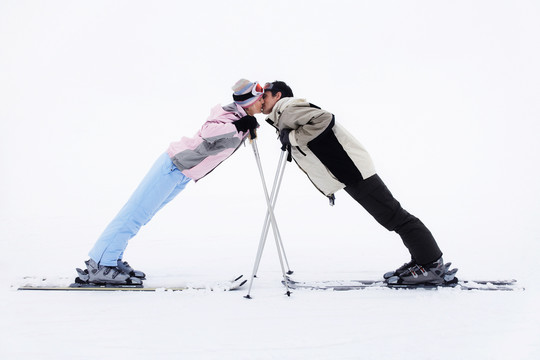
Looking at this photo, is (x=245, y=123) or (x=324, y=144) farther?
(x=245, y=123)

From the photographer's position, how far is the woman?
2.97 metres

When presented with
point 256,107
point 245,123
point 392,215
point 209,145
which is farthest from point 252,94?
point 392,215

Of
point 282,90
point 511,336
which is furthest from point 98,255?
point 511,336

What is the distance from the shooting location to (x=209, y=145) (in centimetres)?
296

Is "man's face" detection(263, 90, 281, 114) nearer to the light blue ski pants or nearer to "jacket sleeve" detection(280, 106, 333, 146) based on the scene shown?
"jacket sleeve" detection(280, 106, 333, 146)

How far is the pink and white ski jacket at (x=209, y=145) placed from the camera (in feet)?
9.65

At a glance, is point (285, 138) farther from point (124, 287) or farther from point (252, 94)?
point (124, 287)

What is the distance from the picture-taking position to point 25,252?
155 inches

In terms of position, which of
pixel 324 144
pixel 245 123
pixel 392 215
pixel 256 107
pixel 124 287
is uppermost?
pixel 256 107

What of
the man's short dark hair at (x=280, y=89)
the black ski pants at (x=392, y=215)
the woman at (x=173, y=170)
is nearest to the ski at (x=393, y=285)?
the black ski pants at (x=392, y=215)

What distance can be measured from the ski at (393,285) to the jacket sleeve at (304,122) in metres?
1.05

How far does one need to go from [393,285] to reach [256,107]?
5.61ft

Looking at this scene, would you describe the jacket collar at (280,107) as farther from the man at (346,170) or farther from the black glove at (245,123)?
the black glove at (245,123)

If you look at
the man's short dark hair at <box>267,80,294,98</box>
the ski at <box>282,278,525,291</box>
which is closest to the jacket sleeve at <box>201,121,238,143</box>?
the man's short dark hair at <box>267,80,294,98</box>
